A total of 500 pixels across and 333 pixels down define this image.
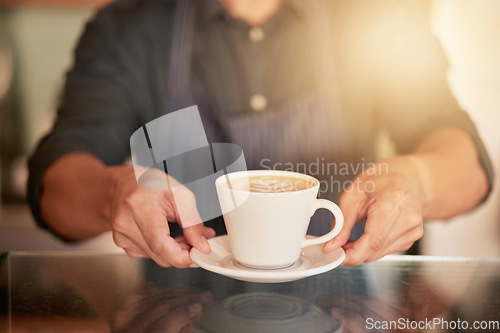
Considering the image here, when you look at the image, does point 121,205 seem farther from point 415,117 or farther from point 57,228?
point 415,117

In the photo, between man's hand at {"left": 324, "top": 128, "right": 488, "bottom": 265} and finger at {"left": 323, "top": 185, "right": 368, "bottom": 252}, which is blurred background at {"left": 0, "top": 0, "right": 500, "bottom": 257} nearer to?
man's hand at {"left": 324, "top": 128, "right": 488, "bottom": 265}

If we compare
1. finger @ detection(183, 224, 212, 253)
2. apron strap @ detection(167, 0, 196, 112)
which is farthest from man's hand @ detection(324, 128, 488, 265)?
apron strap @ detection(167, 0, 196, 112)

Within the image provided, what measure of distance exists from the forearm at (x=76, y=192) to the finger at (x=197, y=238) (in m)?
0.18

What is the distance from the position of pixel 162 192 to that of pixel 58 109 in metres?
0.34

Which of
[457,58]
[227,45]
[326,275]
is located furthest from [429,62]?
[326,275]

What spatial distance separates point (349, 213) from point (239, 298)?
0.12 meters

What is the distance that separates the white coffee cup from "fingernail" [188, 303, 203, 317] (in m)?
0.05

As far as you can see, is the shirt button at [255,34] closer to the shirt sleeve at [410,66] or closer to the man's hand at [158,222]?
the shirt sleeve at [410,66]

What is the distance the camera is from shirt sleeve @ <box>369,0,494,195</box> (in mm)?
672

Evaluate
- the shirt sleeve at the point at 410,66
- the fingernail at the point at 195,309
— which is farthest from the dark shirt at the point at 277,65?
the fingernail at the point at 195,309

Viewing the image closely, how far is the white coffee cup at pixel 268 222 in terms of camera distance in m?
0.34

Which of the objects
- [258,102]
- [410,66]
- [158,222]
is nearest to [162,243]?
[158,222]

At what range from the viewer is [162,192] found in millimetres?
423

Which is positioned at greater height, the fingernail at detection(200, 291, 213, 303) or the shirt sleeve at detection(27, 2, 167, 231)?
the shirt sleeve at detection(27, 2, 167, 231)
